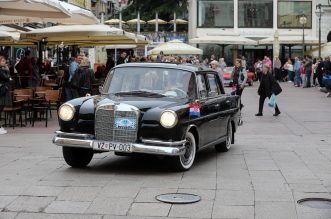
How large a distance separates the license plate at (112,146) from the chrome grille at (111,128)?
107 mm

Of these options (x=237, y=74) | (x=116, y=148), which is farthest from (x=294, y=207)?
(x=237, y=74)

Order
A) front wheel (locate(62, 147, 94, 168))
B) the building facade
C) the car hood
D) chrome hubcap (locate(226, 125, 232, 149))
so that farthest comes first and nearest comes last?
the building facade
chrome hubcap (locate(226, 125, 232, 149))
front wheel (locate(62, 147, 94, 168))
the car hood

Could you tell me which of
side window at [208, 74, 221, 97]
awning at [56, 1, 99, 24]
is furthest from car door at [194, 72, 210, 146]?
awning at [56, 1, 99, 24]

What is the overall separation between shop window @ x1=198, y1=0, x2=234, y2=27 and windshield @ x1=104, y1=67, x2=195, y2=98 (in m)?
46.1

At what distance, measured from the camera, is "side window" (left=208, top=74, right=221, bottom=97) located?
10961mm

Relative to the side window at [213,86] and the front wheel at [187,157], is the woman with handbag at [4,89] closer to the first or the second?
the side window at [213,86]

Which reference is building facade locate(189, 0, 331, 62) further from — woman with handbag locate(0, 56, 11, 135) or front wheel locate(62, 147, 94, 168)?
front wheel locate(62, 147, 94, 168)

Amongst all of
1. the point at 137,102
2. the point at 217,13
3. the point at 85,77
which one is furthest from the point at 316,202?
the point at 217,13

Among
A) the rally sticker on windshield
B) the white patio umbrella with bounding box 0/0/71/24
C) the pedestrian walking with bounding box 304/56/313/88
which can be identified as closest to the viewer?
the rally sticker on windshield

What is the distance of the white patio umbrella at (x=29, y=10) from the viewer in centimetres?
1423

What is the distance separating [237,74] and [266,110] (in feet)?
7.82

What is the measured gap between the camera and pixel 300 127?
16.3m

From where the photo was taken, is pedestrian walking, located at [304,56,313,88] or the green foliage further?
the green foliage

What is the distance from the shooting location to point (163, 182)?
28.3 ft
